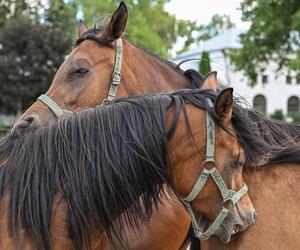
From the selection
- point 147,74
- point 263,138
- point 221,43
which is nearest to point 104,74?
point 147,74

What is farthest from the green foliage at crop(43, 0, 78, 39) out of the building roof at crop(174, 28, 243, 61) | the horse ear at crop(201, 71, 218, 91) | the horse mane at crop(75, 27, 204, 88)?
the horse ear at crop(201, 71, 218, 91)

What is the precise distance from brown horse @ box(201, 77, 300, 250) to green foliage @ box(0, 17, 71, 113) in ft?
84.3

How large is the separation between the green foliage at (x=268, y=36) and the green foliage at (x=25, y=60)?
11339 millimetres

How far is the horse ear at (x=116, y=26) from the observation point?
3.49 meters

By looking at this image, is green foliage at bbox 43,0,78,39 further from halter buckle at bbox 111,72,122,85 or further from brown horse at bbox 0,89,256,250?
brown horse at bbox 0,89,256,250

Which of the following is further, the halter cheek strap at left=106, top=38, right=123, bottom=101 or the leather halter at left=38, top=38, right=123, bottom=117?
the halter cheek strap at left=106, top=38, right=123, bottom=101

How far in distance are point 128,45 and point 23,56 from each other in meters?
26.2

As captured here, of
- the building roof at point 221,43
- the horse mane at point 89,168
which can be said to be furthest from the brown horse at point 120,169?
the building roof at point 221,43

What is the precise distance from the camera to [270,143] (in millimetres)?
2883

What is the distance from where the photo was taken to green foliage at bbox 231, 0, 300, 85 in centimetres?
1822

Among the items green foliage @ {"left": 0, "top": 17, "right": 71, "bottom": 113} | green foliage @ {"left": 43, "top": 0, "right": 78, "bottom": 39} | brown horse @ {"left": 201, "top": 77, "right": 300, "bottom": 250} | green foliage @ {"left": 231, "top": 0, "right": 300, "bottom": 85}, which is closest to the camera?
brown horse @ {"left": 201, "top": 77, "right": 300, "bottom": 250}

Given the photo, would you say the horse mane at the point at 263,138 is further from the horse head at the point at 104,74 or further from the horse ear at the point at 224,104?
the horse head at the point at 104,74

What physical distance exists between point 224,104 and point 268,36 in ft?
57.7

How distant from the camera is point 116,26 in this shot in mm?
3555
